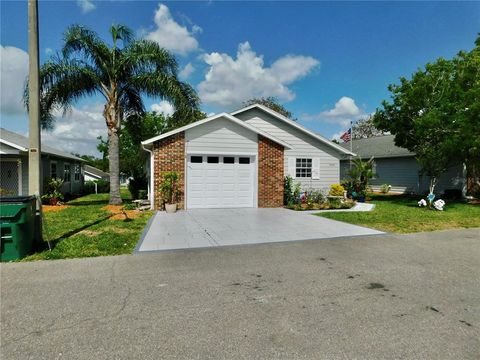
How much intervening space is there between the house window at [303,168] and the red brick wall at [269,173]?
2941mm

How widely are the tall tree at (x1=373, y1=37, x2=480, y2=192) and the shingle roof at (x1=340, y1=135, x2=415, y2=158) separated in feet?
16.6

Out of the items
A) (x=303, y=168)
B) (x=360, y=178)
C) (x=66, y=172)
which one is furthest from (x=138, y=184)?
(x=360, y=178)

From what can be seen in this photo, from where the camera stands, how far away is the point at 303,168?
17.7 meters

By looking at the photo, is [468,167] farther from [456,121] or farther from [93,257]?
[93,257]

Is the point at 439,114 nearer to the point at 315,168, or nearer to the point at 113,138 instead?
the point at 315,168

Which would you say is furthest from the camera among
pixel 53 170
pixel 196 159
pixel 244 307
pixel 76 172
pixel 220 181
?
pixel 76 172

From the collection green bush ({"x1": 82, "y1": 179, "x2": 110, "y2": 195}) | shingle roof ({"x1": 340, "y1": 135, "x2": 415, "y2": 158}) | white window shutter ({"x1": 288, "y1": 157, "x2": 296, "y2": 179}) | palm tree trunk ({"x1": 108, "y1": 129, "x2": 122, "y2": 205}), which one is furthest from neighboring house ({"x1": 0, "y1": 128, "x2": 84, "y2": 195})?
shingle roof ({"x1": 340, "y1": 135, "x2": 415, "y2": 158})

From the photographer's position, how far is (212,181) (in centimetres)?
1395

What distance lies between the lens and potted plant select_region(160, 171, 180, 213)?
12.8 m

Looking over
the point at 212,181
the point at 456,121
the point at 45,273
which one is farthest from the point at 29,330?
the point at 456,121

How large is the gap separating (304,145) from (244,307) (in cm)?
1478

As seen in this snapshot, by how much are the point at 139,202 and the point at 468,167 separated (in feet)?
62.6

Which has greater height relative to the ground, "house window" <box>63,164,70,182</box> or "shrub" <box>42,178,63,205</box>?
"house window" <box>63,164,70,182</box>

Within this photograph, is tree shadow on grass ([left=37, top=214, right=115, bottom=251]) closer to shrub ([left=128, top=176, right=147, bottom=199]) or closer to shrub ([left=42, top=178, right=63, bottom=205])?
shrub ([left=42, top=178, right=63, bottom=205])
